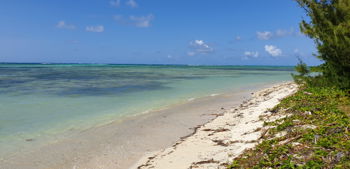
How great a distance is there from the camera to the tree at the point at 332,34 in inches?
349

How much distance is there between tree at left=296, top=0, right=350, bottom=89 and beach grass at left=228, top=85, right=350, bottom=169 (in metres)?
2.33

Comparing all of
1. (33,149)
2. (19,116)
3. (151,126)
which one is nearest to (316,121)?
(151,126)

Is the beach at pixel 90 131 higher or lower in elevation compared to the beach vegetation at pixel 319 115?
lower

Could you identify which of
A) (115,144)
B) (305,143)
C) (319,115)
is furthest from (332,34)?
(115,144)

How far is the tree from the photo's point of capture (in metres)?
8.88

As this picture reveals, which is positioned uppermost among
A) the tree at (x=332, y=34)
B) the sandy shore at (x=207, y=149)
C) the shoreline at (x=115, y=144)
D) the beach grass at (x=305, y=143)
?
the tree at (x=332, y=34)

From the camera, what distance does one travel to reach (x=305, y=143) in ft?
15.9

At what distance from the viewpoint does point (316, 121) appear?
246 inches

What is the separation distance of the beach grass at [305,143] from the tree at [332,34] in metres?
2.33

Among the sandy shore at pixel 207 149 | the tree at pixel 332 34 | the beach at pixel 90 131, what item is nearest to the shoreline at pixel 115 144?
the beach at pixel 90 131

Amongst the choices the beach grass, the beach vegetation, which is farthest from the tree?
the beach grass

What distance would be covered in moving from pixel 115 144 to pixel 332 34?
8.01 meters

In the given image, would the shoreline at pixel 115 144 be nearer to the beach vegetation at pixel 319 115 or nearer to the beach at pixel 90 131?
the beach at pixel 90 131

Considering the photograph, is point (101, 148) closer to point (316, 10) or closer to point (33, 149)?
point (33, 149)
